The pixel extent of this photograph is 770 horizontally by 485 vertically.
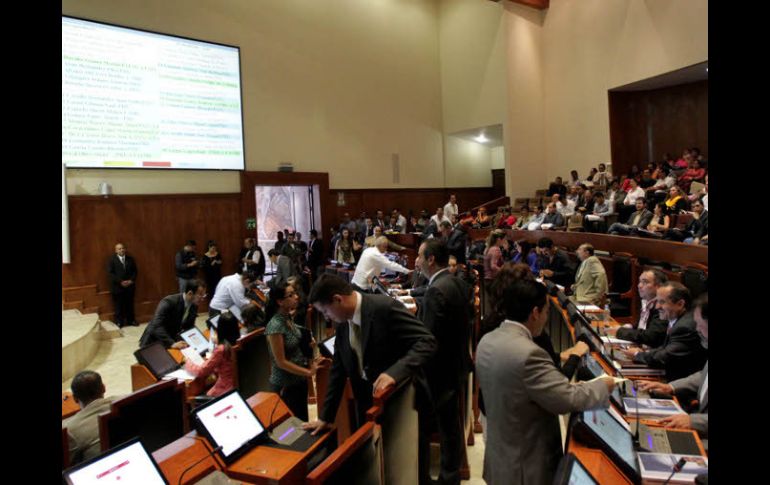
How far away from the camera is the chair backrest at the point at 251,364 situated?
144 inches

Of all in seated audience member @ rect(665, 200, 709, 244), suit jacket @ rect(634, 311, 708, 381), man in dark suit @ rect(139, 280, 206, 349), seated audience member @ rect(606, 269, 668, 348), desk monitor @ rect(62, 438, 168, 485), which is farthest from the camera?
seated audience member @ rect(665, 200, 709, 244)

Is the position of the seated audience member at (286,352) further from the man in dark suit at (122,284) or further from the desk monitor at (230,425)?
the man in dark suit at (122,284)

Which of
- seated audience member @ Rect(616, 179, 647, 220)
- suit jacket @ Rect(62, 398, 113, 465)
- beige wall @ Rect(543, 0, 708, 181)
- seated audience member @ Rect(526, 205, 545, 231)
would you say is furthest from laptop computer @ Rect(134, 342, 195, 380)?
beige wall @ Rect(543, 0, 708, 181)

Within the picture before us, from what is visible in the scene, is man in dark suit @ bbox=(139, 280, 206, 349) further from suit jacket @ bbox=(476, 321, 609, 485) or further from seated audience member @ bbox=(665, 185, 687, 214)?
seated audience member @ bbox=(665, 185, 687, 214)

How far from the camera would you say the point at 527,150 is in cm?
1392

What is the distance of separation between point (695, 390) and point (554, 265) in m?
4.92

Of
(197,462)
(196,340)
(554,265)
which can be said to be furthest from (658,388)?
(554,265)

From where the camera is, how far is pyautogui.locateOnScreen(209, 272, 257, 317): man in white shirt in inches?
227

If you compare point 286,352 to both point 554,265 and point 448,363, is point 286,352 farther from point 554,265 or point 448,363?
point 554,265

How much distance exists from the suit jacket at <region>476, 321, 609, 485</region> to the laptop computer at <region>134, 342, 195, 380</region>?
110 inches

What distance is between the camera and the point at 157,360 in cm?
420

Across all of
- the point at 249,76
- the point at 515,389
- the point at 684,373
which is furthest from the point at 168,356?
the point at 249,76
